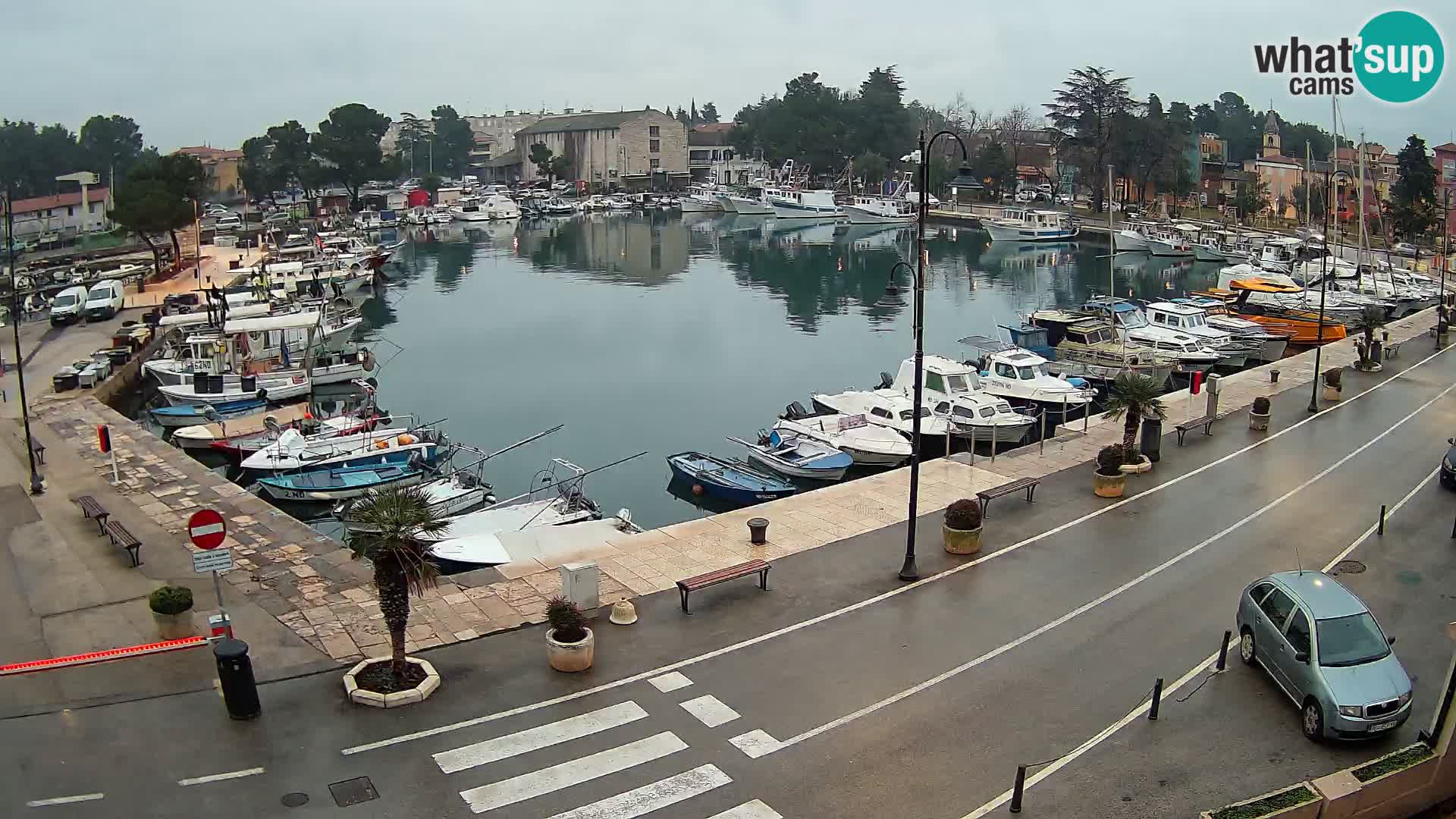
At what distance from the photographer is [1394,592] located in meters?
18.8

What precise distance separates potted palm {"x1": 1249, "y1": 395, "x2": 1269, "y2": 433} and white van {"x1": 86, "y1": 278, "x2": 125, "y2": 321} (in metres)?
54.8

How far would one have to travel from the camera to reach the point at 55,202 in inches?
4333

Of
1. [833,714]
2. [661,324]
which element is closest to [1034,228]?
[661,324]

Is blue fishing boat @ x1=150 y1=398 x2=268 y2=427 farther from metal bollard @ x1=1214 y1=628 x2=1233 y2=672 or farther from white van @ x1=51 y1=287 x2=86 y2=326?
Answer: metal bollard @ x1=1214 y1=628 x2=1233 y2=672

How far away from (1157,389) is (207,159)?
185 meters

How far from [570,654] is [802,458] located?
1744 centimetres

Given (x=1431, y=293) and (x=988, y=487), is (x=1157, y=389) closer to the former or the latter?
(x=988, y=487)

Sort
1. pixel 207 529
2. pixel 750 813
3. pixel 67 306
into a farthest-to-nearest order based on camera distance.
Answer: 1. pixel 67 306
2. pixel 207 529
3. pixel 750 813

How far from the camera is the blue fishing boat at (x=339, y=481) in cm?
3102

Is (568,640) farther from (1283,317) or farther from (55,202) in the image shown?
(55,202)

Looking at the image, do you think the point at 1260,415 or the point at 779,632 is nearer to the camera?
the point at 779,632

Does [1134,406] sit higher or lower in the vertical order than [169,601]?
higher

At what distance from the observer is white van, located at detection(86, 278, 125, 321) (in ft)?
189

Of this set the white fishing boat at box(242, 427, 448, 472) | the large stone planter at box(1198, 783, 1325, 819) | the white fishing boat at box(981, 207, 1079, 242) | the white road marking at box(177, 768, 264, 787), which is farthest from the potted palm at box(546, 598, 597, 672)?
the white fishing boat at box(981, 207, 1079, 242)
